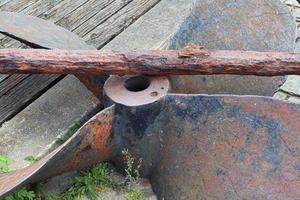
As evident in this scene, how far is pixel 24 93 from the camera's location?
372cm

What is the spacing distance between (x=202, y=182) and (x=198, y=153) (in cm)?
14

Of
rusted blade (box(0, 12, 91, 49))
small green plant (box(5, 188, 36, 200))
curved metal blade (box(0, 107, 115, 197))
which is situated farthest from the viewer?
rusted blade (box(0, 12, 91, 49))

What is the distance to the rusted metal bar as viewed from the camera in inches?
119

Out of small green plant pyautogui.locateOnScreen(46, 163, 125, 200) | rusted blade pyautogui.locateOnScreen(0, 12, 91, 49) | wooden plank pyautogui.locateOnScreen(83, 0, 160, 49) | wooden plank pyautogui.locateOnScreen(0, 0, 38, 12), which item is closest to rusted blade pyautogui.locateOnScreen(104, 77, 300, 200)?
small green plant pyautogui.locateOnScreen(46, 163, 125, 200)

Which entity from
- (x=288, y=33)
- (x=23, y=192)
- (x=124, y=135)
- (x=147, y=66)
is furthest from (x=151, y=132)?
(x=288, y=33)

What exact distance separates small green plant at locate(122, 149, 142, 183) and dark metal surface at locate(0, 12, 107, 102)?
431 mm

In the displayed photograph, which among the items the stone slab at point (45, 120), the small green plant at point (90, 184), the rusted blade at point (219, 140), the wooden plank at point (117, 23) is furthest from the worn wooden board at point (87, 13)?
the rusted blade at point (219, 140)

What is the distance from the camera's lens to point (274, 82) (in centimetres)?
353

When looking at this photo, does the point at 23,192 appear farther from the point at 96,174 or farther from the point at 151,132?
the point at 151,132

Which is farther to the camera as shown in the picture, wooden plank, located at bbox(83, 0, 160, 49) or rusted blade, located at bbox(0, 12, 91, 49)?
wooden plank, located at bbox(83, 0, 160, 49)

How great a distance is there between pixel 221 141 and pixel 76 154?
2.27ft

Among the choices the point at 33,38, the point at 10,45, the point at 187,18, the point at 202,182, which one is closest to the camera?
the point at 202,182

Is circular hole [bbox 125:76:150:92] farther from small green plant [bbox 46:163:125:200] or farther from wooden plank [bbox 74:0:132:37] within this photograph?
wooden plank [bbox 74:0:132:37]

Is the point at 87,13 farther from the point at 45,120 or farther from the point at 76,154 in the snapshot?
the point at 76,154
